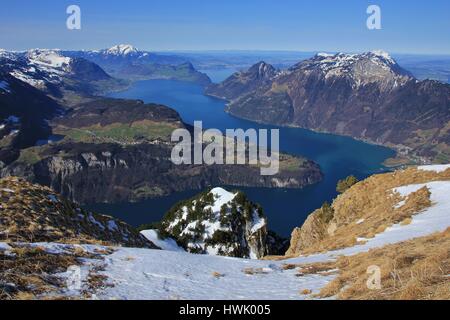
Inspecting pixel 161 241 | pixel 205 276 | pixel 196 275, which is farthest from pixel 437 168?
pixel 161 241

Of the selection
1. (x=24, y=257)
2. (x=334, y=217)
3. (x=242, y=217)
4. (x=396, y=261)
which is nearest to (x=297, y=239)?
(x=334, y=217)

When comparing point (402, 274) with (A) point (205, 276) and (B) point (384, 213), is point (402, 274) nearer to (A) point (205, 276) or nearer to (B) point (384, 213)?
(A) point (205, 276)

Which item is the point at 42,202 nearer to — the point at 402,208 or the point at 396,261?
the point at 396,261

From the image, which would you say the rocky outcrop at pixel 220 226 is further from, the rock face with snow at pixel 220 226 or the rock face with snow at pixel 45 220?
the rock face with snow at pixel 45 220

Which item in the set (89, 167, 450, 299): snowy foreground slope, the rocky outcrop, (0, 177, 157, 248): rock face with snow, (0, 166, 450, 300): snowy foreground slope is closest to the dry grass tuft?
(0, 166, 450, 300): snowy foreground slope

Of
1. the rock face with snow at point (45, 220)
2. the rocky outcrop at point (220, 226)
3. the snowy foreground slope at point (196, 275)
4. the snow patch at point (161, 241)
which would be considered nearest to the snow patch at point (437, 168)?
the snowy foreground slope at point (196, 275)
